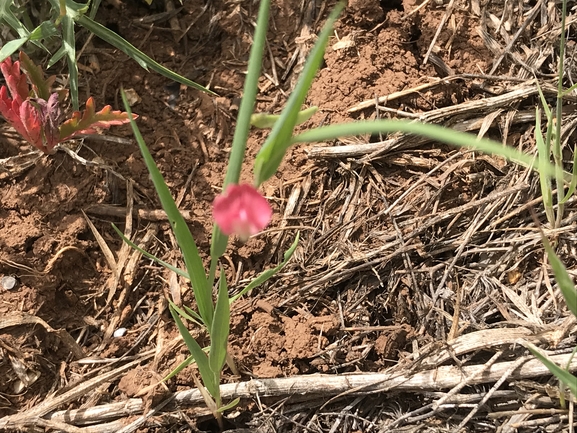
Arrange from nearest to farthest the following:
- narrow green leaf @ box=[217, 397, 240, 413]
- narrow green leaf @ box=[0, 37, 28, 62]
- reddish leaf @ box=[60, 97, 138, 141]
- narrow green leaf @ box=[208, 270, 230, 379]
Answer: narrow green leaf @ box=[208, 270, 230, 379] < narrow green leaf @ box=[217, 397, 240, 413] < narrow green leaf @ box=[0, 37, 28, 62] < reddish leaf @ box=[60, 97, 138, 141]

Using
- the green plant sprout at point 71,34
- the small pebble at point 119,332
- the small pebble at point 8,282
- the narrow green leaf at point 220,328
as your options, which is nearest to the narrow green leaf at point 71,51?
the green plant sprout at point 71,34

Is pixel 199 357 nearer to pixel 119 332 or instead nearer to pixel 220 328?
pixel 220 328

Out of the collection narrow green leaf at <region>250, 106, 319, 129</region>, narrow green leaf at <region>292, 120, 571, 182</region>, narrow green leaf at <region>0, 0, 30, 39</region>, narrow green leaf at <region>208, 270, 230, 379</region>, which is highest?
narrow green leaf at <region>0, 0, 30, 39</region>

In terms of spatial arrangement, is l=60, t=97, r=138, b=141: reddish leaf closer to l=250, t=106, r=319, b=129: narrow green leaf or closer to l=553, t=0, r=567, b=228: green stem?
l=250, t=106, r=319, b=129: narrow green leaf

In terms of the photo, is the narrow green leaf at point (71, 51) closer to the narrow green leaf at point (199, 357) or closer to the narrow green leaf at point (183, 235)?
the narrow green leaf at point (183, 235)

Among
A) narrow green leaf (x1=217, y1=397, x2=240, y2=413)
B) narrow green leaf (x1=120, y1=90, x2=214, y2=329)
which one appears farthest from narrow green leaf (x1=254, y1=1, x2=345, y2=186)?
narrow green leaf (x1=217, y1=397, x2=240, y2=413)

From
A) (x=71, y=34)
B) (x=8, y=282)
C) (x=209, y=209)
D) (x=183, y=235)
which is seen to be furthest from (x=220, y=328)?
(x=71, y=34)
